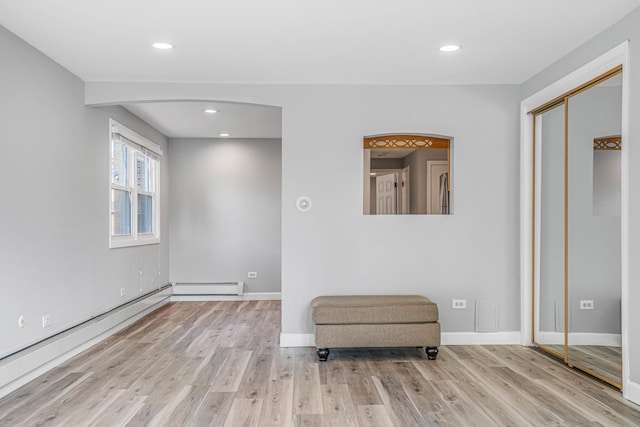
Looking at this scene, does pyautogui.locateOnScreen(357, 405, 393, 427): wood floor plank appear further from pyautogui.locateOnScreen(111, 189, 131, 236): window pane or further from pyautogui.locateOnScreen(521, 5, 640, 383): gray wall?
pyautogui.locateOnScreen(111, 189, 131, 236): window pane

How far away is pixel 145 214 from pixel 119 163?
1.19 metres

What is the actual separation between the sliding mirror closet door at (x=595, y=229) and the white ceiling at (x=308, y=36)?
0.56m

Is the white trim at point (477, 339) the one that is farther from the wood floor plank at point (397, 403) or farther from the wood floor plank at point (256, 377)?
the wood floor plank at point (256, 377)

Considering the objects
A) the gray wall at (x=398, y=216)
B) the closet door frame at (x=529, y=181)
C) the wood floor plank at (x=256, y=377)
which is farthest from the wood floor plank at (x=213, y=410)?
the closet door frame at (x=529, y=181)

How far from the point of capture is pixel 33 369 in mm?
3637

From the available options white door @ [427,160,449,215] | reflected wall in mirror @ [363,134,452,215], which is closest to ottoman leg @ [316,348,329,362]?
reflected wall in mirror @ [363,134,452,215]

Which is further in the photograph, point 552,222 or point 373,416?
point 552,222

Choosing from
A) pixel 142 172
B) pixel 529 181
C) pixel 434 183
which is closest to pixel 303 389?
pixel 434 183

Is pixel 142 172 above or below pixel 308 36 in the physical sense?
below

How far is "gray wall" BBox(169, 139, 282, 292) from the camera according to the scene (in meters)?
7.70

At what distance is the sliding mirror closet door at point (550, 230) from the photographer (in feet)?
13.6

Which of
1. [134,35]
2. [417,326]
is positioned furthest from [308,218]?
[134,35]

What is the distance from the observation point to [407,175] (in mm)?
4730

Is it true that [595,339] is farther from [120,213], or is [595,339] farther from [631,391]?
[120,213]
